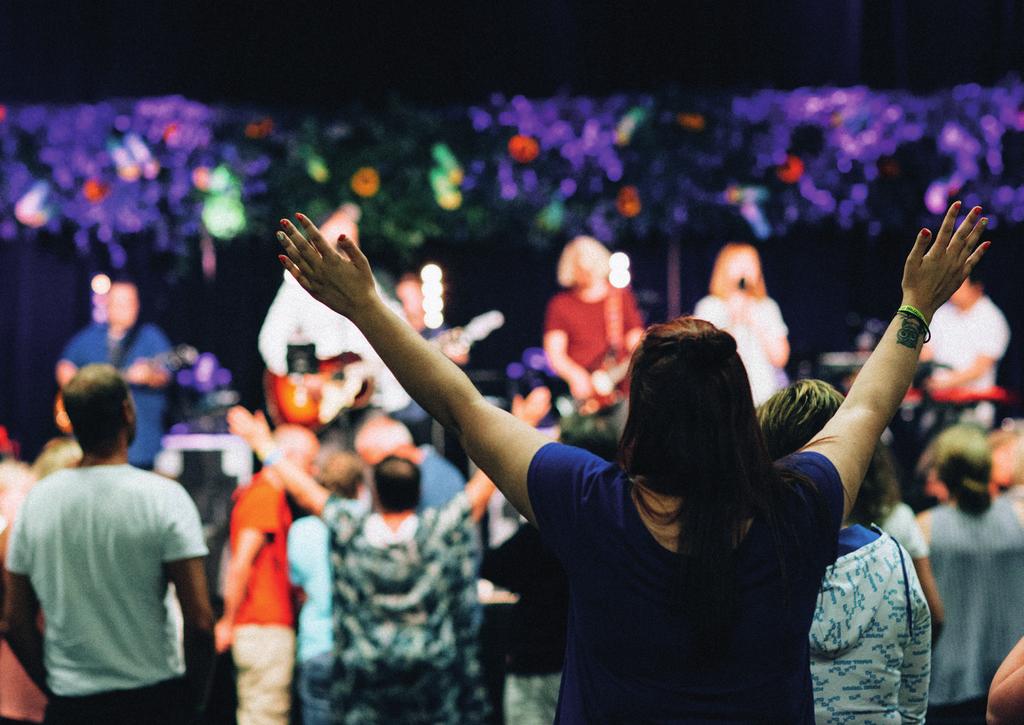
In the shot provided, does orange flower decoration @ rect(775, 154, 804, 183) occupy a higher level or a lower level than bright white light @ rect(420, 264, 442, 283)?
higher

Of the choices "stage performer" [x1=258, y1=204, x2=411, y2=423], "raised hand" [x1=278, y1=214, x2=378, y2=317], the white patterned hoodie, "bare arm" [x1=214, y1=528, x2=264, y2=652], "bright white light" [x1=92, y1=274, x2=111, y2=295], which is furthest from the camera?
"bright white light" [x1=92, y1=274, x2=111, y2=295]

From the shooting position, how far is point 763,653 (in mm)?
1484

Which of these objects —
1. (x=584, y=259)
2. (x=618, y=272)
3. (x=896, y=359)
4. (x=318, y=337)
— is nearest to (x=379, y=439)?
(x=318, y=337)

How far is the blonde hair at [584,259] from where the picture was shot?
7816 millimetres

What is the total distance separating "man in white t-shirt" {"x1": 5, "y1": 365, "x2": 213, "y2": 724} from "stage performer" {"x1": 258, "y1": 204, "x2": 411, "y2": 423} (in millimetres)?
4212

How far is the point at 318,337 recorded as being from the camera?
7.29 m

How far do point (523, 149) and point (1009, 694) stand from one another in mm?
6922

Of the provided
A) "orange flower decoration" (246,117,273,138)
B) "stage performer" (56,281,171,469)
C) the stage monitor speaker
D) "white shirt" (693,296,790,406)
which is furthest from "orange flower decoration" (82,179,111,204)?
"white shirt" (693,296,790,406)

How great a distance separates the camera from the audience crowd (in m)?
1.48

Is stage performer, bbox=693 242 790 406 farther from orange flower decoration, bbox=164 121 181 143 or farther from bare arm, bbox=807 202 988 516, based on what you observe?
bare arm, bbox=807 202 988 516

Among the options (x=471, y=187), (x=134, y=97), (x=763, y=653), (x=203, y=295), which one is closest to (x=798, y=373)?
(x=471, y=187)

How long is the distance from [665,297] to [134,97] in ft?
14.2

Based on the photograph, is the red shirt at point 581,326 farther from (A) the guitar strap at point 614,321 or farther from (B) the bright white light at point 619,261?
(B) the bright white light at point 619,261

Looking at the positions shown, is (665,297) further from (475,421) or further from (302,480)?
(475,421)
